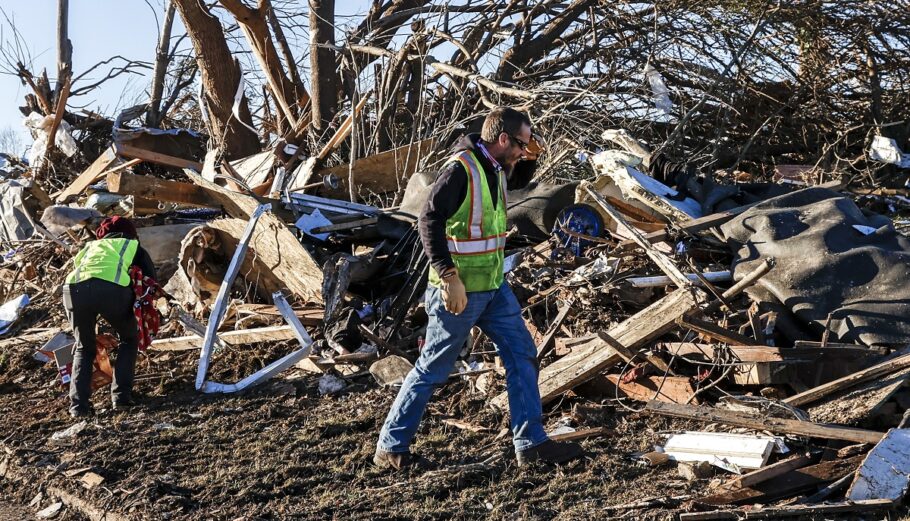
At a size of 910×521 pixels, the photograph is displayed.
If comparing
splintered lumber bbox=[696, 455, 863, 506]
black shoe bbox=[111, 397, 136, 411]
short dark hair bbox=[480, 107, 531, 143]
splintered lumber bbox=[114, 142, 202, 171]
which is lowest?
splintered lumber bbox=[696, 455, 863, 506]

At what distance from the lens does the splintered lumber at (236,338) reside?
6.82m

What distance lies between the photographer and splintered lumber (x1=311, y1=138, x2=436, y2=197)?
30.5ft

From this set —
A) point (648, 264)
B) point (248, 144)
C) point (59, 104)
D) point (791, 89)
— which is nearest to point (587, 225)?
point (648, 264)

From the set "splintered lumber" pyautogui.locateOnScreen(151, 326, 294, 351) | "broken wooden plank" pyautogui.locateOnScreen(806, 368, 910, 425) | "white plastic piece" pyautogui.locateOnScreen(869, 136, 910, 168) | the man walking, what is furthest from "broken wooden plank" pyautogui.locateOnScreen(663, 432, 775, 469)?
"white plastic piece" pyautogui.locateOnScreen(869, 136, 910, 168)

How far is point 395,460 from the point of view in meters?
4.36

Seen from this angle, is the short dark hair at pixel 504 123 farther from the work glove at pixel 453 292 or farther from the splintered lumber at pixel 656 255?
the splintered lumber at pixel 656 255

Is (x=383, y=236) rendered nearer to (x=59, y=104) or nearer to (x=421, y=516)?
(x=421, y=516)

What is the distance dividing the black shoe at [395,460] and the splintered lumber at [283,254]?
283 cm

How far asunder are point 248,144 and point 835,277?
27.8ft

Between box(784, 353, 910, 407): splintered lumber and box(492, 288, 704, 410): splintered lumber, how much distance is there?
0.77 metres

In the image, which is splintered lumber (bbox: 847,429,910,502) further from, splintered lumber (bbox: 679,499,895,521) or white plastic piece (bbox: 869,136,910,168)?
white plastic piece (bbox: 869,136,910,168)

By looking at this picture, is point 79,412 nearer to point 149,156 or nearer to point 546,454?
point 546,454

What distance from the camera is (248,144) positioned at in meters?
11.9

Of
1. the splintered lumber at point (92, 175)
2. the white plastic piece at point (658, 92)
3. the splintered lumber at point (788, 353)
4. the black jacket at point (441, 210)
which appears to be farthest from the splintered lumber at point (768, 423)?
the splintered lumber at point (92, 175)
